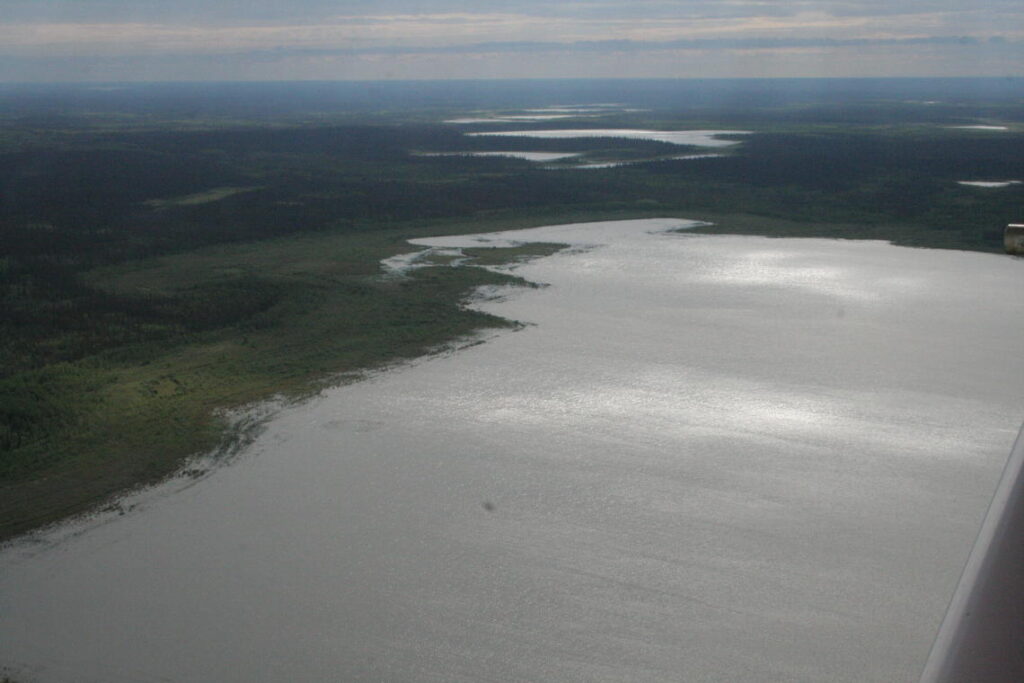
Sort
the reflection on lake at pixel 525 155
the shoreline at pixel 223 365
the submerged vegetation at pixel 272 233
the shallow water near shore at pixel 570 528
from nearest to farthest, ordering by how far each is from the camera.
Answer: the shallow water near shore at pixel 570 528, the shoreline at pixel 223 365, the submerged vegetation at pixel 272 233, the reflection on lake at pixel 525 155

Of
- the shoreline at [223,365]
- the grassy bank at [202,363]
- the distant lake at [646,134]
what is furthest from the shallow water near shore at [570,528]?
the distant lake at [646,134]

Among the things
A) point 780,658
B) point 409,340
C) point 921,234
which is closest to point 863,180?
point 921,234

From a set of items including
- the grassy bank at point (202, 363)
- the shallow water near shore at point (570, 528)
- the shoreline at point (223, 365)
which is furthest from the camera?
the grassy bank at point (202, 363)

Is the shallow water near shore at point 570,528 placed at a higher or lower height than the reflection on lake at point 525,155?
higher

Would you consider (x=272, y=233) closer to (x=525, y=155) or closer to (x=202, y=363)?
(x=202, y=363)

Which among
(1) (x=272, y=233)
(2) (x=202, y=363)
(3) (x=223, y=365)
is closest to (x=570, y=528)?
(3) (x=223, y=365)

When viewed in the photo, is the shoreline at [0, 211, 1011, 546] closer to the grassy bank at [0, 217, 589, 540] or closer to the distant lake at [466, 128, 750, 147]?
the grassy bank at [0, 217, 589, 540]

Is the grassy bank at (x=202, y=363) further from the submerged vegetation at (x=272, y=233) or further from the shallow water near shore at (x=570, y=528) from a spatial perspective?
the shallow water near shore at (x=570, y=528)
